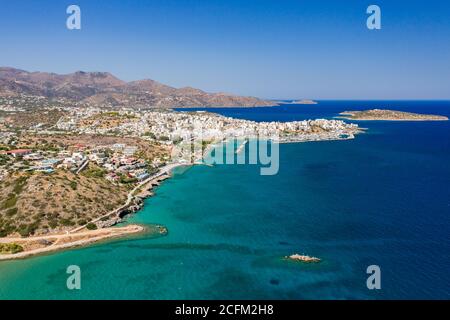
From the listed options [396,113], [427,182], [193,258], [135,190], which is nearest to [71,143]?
[135,190]

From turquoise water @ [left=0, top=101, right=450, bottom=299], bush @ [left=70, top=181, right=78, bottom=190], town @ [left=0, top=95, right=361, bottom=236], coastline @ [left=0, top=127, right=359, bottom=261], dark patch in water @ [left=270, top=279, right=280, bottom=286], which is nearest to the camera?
turquoise water @ [left=0, top=101, right=450, bottom=299]

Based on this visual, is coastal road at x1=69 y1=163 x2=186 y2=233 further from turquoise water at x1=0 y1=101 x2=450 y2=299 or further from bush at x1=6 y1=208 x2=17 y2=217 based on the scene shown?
bush at x1=6 y1=208 x2=17 y2=217

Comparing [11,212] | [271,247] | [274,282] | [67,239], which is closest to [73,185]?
[11,212]

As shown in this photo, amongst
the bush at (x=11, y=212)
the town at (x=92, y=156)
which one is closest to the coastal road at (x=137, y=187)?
the town at (x=92, y=156)

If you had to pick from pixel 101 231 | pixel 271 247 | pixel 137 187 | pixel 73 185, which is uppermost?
pixel 73 185

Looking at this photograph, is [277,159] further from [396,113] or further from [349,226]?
[396,113]

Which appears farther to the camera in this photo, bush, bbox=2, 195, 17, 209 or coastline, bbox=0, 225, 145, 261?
bush, bbox=2, 195, 17, 209

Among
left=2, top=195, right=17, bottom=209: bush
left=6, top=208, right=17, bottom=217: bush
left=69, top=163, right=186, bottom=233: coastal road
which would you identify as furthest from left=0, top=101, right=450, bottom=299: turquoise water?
left=2, top=195, right=17, bottom=209: bush

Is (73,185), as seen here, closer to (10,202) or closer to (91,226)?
(10,202)
